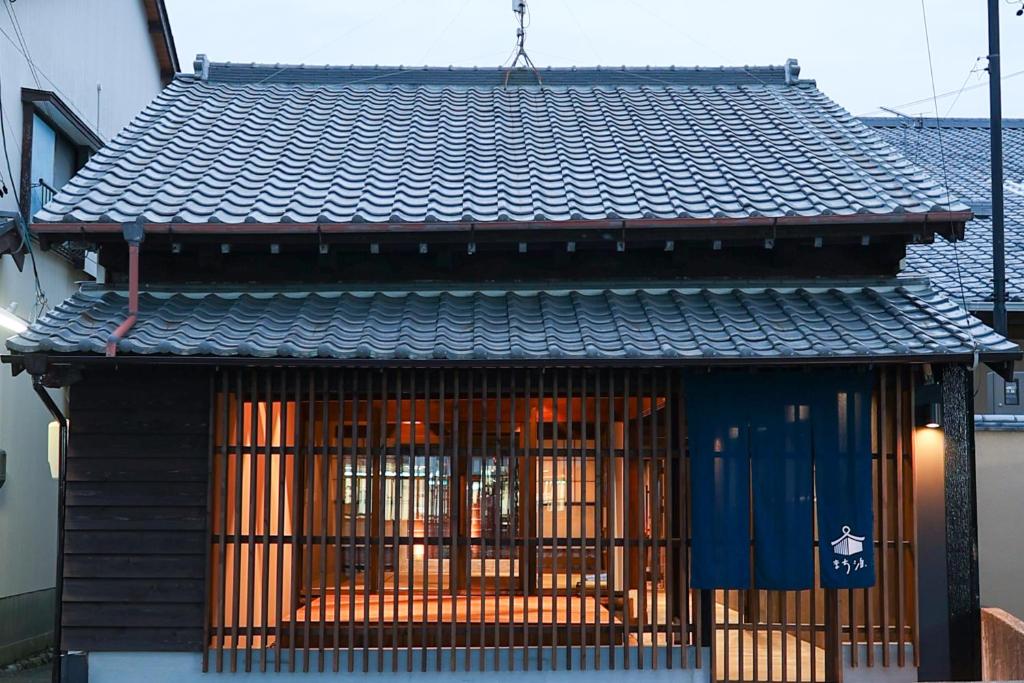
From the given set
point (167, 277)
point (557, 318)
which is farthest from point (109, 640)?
point (557, 318)

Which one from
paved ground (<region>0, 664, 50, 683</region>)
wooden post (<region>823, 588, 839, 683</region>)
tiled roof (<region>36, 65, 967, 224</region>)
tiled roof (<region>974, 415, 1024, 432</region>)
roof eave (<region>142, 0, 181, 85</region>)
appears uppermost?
roof eave (<region>142, 0, 181, 85</region>)

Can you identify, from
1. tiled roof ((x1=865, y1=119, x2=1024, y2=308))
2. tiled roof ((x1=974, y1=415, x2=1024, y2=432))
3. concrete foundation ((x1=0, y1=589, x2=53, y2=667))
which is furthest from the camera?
tiled roof ((x1=865, y1=119, x2=1024, y2=308))

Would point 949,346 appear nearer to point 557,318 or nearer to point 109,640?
point 557,318

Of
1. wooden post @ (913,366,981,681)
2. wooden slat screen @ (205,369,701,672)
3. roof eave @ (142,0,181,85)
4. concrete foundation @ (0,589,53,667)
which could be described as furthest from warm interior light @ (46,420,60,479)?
roof eave @ (142,0,181,85)

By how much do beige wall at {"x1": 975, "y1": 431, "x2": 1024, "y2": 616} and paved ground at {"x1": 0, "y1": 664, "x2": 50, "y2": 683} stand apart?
416 inches

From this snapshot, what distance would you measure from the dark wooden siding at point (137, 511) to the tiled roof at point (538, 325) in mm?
704

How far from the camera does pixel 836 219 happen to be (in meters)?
9.28

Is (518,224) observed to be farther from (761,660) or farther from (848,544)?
(761,660)

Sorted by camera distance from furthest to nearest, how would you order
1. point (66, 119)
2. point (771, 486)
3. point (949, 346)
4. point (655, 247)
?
point (66, 119), point (655, 247), point (771, 486), point (949, 346)

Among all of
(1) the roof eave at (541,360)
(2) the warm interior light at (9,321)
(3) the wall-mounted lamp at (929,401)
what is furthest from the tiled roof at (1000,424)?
(2) the warm interior light at (9,321)

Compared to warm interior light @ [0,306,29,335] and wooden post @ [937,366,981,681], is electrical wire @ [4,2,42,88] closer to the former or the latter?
warm interior light @ [0,306,29,335]

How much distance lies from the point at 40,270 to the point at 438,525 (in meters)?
7.72

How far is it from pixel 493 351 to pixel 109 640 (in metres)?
4.25

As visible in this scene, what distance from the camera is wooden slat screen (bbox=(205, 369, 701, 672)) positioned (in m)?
8.99
